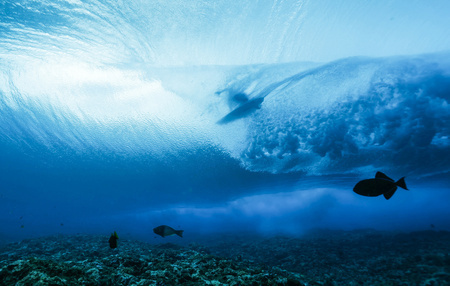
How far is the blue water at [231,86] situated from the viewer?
7.92m

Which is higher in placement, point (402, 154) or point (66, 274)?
point (402, 154)

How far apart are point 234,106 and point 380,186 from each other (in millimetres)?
11079

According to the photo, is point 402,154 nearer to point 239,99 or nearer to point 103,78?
point 239,99

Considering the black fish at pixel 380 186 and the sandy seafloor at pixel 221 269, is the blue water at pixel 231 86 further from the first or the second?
the sandy seafloor at pixel 221 269

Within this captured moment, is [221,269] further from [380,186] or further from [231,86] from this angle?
[231,86]

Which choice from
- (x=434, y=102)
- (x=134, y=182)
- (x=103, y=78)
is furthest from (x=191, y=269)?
(x=134, y=182)

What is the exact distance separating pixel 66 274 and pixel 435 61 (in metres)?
16.5

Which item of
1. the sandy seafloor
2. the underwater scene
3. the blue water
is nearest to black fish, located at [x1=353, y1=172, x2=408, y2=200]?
the underwater scene

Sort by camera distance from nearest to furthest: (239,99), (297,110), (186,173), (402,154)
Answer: (239,99) < (297,110) < (402,154) < (186,173)

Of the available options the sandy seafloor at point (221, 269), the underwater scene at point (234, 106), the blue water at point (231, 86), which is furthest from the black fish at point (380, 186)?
the blue water at point (231, 86)

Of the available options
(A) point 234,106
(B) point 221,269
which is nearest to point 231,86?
(A) point 234,106

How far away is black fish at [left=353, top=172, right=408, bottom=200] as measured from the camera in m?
2.62

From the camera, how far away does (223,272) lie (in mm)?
3898

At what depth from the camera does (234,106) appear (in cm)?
1314
